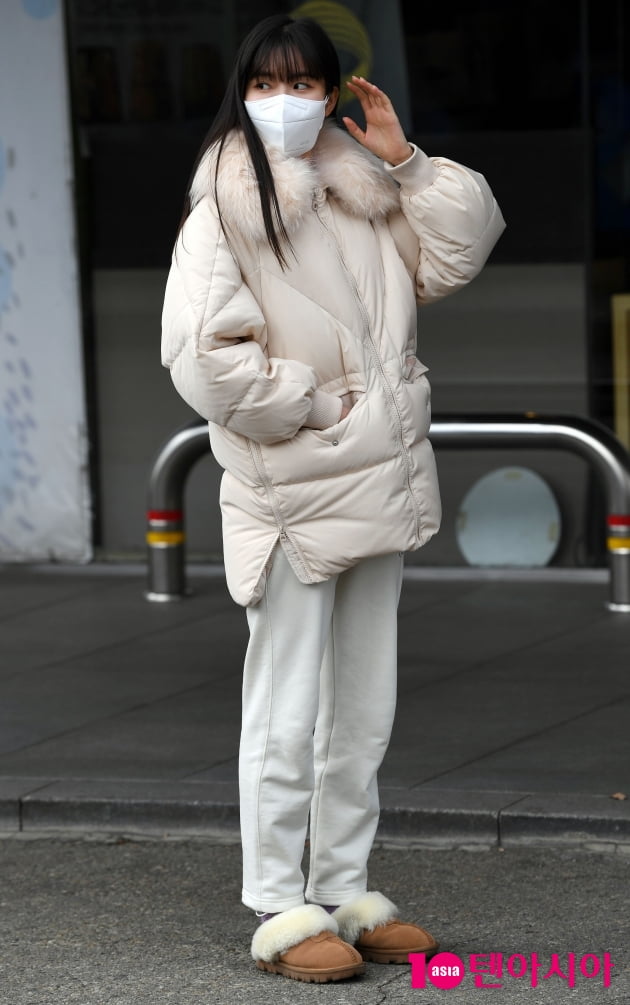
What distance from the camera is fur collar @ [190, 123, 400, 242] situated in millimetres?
3609

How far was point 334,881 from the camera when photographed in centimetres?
388

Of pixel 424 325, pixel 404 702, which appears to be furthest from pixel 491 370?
pixel 404 702

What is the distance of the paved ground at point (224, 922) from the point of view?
3736 millimetres

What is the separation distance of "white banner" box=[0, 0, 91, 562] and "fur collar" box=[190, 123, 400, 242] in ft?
17.6

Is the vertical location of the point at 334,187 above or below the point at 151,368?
above

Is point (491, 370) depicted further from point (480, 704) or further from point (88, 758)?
point (88, 758)

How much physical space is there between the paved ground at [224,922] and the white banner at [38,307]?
4.33 metres

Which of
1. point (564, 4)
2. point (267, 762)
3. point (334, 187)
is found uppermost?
point (564, 4)

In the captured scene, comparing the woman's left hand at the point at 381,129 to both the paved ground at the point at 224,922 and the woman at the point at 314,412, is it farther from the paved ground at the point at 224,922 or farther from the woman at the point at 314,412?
the paved ground at the point at 224,922

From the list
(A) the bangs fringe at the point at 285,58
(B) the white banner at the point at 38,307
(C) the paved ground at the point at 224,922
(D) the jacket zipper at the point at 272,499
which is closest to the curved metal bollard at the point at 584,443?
(B) the white banner at the point at 38,307

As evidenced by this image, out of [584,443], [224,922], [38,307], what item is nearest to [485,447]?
[584,443]

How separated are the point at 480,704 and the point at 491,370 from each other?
3.02 meters

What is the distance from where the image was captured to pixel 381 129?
Answer: 376 cm

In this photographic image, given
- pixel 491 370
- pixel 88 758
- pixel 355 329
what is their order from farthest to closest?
pixel 491 370
pixel 88 758
pixel 355 329
